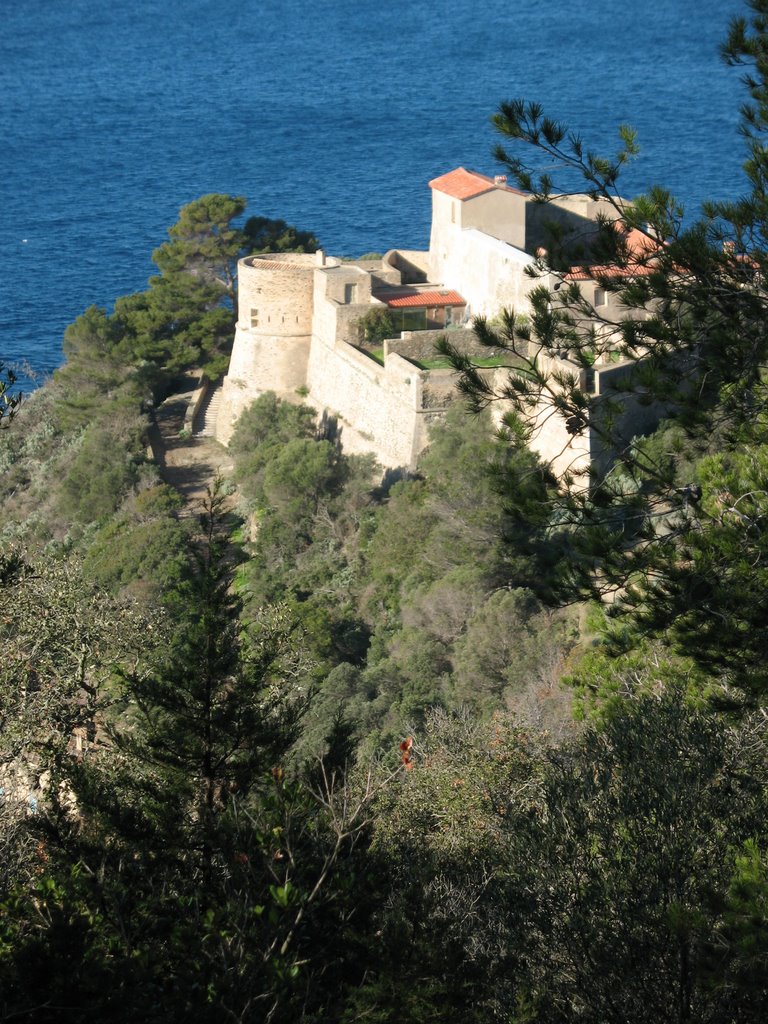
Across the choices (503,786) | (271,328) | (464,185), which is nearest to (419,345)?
(271,328)

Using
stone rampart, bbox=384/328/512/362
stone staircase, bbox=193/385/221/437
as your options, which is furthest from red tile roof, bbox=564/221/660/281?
stone staircase, bbox=193/385/221/437

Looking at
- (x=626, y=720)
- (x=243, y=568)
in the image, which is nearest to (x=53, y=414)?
(x=243, y=568)

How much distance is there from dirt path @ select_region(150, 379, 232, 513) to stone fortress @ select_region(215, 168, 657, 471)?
22.7 inches

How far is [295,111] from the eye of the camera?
2943 inches

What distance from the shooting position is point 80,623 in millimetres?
10758

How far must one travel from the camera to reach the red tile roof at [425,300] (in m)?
23.1

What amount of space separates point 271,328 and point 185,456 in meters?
3.19

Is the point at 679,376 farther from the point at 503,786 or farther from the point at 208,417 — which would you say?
the point at 208,417

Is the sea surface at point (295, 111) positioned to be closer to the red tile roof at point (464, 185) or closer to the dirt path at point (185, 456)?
the red tile roof at point (464, 185)

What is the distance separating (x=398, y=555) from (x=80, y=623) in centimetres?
920

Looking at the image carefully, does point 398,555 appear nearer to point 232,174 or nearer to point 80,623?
point 80,623

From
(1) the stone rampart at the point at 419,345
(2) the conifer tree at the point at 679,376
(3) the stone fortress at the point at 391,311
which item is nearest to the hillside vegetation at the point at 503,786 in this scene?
(2) the conifer tree at the point at 679,376

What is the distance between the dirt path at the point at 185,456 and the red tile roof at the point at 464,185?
20.9 feet

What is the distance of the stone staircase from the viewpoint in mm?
26469
